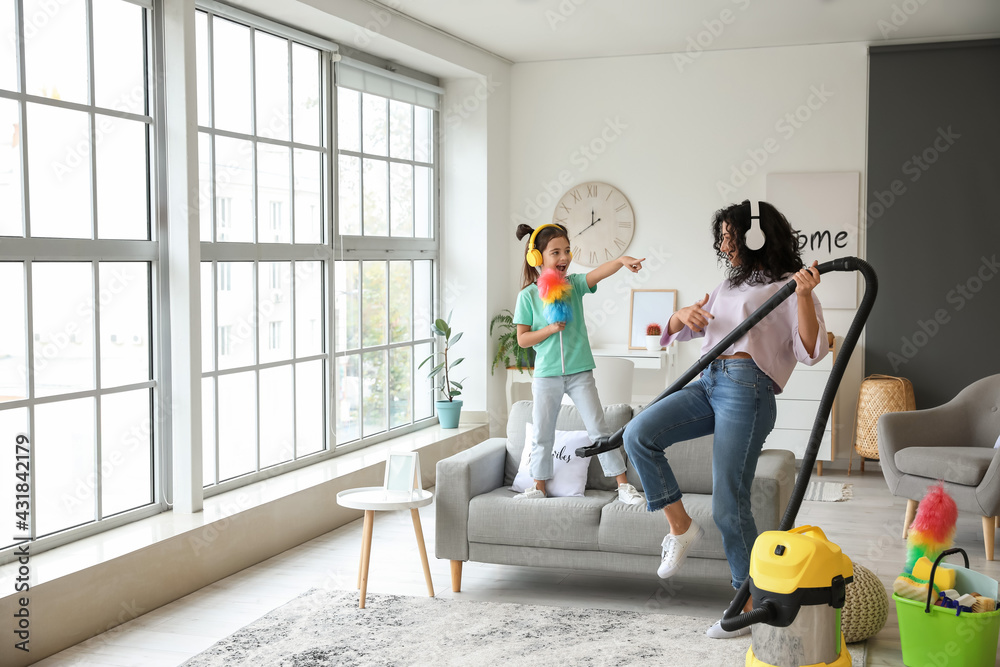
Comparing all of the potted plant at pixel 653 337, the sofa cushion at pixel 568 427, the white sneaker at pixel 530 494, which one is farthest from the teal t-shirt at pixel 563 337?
the potted plant at pixel 653 337

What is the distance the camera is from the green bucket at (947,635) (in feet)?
9.93

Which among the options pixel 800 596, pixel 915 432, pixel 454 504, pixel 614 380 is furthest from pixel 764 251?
pixel 614 380

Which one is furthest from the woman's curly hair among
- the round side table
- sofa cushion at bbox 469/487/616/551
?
the round side table

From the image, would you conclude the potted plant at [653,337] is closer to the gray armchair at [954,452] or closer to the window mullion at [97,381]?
the gray armchair at [954,452]

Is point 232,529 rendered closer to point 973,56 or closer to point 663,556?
point 663,556

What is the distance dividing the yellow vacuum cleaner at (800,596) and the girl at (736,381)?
0.55 meters

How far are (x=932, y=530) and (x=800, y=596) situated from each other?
939 millimetres

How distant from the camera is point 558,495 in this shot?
3992mm

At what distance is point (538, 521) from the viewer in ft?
12.5

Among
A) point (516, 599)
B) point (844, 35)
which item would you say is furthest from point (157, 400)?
point (844, 35)

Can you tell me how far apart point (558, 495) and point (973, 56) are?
4419mm

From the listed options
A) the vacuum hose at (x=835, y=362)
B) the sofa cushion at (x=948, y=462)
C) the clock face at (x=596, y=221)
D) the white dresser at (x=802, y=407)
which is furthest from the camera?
the clock face at (x=596, y=221)

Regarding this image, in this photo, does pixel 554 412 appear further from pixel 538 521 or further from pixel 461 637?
pixel 461 637

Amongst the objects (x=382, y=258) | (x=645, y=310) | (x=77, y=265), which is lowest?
(x=645, y=310)
